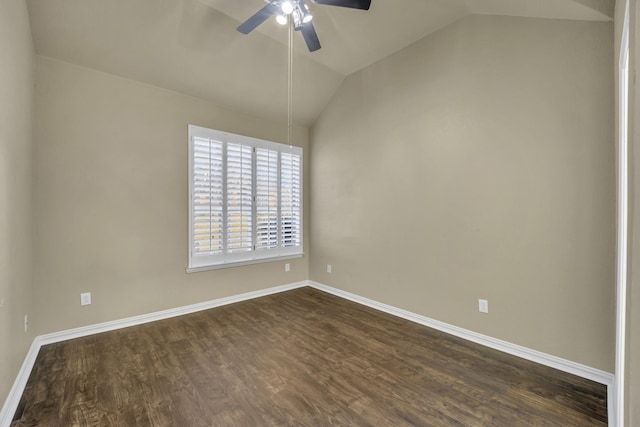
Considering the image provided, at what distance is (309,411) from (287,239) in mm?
2861

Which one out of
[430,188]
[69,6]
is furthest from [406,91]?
[69,6]

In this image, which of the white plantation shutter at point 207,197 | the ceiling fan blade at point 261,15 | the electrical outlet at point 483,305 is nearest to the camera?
the ceiling fan blade at point 261,15

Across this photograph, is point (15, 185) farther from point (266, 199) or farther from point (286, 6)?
point (266, 199)

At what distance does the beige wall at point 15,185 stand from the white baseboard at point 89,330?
0.09 m

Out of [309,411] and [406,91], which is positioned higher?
[406,91]

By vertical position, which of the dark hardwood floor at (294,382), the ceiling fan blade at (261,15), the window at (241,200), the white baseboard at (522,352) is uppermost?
the ceiling fan blade at (261,15)

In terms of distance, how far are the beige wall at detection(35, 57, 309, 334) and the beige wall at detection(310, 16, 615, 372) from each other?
90.6 inches

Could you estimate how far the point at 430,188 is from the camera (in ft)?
10.1

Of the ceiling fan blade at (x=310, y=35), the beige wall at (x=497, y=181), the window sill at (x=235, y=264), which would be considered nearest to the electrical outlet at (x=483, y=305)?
the beige wall at (x=497, y=181)

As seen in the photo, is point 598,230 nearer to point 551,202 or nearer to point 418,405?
point 551,202

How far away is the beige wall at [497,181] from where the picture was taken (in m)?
2.10

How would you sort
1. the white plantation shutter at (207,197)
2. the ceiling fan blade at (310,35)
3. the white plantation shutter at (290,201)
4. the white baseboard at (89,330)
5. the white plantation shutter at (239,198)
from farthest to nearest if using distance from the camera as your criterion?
1. the white plantation shutter at (290,201)
2. the white plantation shutter at (239,198)
3. the white plantation shutter at (207,197)
4. the ceiling fan blade at (310,35)
5. the white baseboard at (89,330)

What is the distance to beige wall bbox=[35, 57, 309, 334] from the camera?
8.73ft

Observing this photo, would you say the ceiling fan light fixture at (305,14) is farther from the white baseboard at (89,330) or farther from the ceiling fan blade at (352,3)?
the white baseboard at (89,330)
